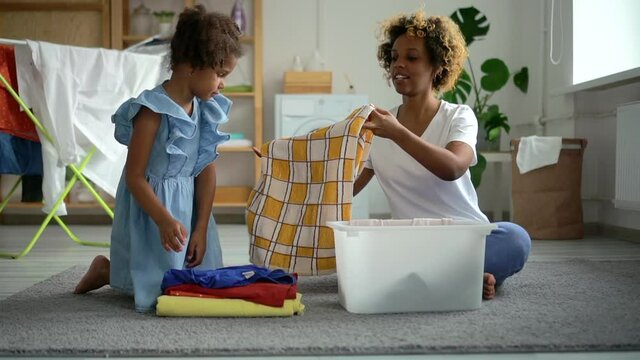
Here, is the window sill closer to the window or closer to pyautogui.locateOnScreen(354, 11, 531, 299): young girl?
the window

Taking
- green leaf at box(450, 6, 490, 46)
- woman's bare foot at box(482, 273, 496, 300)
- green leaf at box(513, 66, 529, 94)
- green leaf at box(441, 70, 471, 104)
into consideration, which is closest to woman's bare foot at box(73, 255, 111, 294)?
woman's bare foot at box(482, 273, 496, 300)

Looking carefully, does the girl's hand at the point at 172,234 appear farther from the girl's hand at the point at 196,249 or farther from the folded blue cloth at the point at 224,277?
the girl's hand at the point at 196,249

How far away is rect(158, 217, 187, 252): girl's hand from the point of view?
6.43 ft

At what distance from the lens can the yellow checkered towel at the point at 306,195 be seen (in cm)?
219

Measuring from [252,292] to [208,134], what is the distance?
538mm

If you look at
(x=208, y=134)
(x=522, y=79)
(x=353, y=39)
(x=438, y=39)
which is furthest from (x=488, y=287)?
(x=353, y=39)

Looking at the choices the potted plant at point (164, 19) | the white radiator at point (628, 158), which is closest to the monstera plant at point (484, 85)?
the white radiator at point (628, 158)

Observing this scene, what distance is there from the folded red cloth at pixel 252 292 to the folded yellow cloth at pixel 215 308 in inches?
0.6

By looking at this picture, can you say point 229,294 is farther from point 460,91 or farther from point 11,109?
point 460,91

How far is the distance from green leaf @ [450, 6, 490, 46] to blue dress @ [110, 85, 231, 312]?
3115 millimetres

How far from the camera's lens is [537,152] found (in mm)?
4125

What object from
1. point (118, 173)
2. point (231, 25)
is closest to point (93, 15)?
point (118, 173)

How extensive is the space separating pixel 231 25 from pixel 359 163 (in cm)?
51

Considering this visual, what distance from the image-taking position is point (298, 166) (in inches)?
90.7
